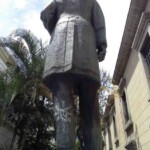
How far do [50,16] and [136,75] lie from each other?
8.23 meters

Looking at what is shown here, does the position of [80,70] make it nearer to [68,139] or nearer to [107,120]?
[68,139]

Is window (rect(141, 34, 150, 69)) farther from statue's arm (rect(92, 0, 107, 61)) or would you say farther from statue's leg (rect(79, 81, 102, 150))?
statue's leg (rect(79, 81, 102, 150))

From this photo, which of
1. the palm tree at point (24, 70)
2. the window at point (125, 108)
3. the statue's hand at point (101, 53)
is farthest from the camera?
Answer: the window at point (125, 108)

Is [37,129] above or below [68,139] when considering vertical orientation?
above

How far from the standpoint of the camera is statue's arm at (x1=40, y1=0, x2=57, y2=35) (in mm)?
3660

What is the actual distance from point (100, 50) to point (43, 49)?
6610 mm

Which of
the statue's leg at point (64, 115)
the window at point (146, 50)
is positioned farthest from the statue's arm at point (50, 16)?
the window at point (146, 50)

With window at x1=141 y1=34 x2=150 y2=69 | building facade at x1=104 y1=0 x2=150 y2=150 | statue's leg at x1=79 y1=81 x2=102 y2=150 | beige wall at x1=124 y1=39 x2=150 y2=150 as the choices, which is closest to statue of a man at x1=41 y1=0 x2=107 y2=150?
statue's leg at x1=79 y1=81 x2=102 y2=150

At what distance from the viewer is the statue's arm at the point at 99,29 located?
346cm

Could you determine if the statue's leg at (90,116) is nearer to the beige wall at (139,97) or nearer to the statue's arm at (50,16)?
the statue's arm at (50,16)

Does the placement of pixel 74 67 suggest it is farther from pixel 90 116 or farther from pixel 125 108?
pixel 125 108

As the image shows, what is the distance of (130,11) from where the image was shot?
9961 mm

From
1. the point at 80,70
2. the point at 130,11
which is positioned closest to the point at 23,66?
the point at 130,11

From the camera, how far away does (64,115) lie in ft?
8.96
